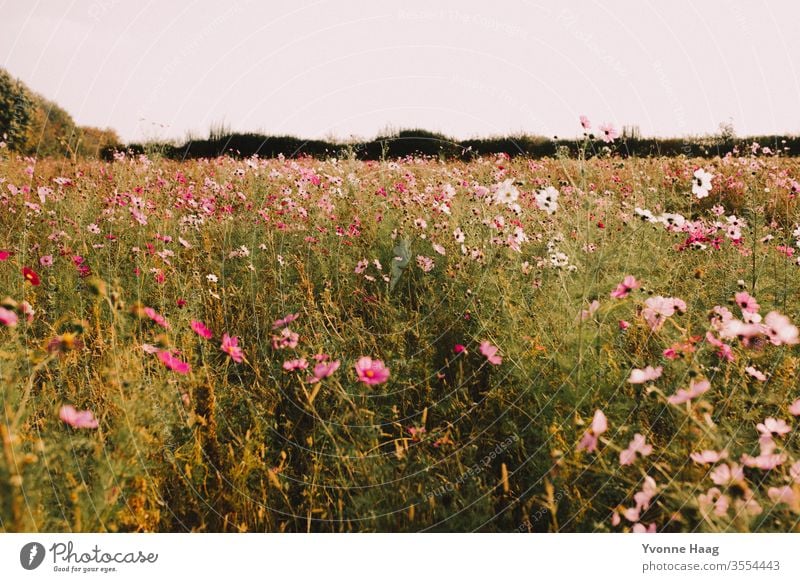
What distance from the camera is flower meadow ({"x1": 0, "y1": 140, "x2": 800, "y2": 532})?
135 cm

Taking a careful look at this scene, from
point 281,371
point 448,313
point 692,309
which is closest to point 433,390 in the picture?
point 448,313

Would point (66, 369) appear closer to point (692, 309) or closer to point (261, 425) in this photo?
point (261, 425)

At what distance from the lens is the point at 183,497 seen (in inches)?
59.0

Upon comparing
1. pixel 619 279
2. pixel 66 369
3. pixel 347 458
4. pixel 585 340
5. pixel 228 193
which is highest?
pixel 228 193

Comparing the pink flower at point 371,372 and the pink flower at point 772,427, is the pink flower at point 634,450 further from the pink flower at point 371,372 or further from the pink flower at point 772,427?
the pink flower at point 371,372

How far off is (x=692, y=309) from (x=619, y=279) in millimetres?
388

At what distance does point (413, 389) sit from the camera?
6.37 feet
